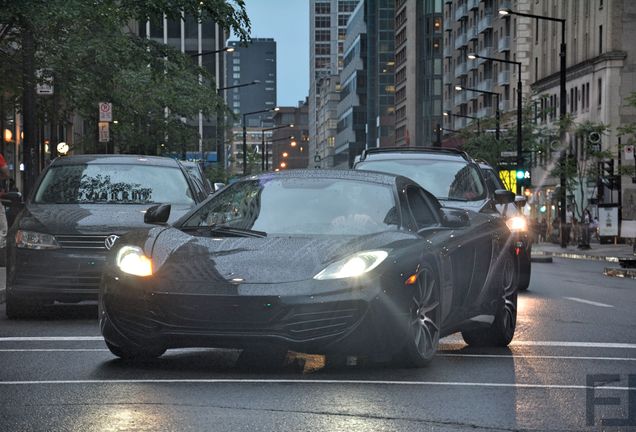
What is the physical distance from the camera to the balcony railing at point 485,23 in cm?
11662

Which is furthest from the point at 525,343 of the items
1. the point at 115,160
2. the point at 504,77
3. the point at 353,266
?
the point at 504,77

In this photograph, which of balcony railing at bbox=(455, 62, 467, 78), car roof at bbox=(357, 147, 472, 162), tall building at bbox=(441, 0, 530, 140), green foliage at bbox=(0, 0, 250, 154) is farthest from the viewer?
balcony railing at bbox=(455, 62, 467, 78)

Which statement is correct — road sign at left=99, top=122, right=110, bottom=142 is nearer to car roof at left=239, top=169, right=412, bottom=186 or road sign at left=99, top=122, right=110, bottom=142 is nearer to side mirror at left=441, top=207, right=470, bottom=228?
car roof at left=239, top=169, right=412, bottom=186

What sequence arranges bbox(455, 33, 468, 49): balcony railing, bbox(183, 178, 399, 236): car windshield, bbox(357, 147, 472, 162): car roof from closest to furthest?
bbox(183, 178, 399, 236): car windshield
bbox(357, 147, 472, 162): car roof
bbox(455, 33, 468, 49): balcony railing

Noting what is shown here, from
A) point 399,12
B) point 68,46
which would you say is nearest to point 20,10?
point 68,46

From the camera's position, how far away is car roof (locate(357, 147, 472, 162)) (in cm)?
1873

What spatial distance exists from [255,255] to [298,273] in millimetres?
380

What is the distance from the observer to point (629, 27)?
8044 centimetres

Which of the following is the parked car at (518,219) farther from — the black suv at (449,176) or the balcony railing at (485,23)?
the balcony railing at (485,23)

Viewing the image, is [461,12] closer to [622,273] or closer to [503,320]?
[622,273]

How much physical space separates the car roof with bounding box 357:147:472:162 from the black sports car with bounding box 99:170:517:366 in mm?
8006

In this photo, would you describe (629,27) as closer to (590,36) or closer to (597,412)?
(590,36)

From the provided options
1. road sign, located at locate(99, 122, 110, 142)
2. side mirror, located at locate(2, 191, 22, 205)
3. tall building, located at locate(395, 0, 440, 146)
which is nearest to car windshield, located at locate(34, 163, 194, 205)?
side mirror, located at locate(2, 191, 22, 205)

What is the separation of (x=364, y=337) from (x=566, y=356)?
2.23 metres
